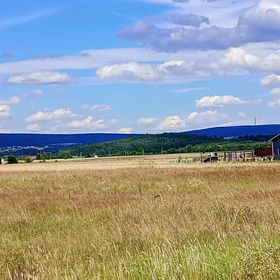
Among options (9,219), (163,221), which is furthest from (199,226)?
(9,219)

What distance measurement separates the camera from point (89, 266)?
909 centimetres

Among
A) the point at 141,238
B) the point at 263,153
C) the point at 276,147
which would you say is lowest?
the point at 141,238

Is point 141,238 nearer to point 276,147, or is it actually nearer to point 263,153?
point 276,147

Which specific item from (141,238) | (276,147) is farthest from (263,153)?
(141,238)

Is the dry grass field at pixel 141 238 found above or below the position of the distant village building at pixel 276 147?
below

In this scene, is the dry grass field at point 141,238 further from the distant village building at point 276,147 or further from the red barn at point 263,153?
the red barn at point 263,153

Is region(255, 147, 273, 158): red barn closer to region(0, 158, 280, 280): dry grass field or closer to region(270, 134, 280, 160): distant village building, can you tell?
region(270, 134, 280, 160): distant village building

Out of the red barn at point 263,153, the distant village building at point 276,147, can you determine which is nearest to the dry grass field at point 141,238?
the distant village building at point 276,147

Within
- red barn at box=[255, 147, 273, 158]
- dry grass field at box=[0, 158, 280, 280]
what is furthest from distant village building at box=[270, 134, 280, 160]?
dry grass field at box=[0, 158, 280, 280]

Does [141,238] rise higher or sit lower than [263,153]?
lower

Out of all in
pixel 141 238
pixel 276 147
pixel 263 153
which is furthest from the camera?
pixel 263 153

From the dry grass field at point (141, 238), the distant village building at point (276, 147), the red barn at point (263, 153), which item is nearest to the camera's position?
the dry grass field at point (141, 238)

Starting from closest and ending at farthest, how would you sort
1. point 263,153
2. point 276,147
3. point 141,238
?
1. point 141,238
2. point 276,147
3. point 263,153

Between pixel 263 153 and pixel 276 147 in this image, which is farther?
pixel 263 153
